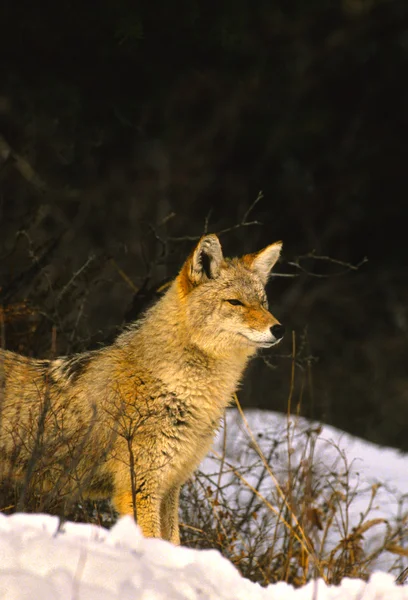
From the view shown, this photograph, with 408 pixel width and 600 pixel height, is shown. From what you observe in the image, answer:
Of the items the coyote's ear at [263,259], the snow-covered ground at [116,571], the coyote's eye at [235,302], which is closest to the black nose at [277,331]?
the coyote's eye at [235,302]

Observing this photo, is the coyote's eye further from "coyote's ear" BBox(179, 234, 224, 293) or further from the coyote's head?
"coyote's ear" BBox(179, 234, 224, 293)

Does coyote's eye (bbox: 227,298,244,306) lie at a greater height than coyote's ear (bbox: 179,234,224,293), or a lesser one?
lesser

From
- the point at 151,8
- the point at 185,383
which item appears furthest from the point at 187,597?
the point at 151,8

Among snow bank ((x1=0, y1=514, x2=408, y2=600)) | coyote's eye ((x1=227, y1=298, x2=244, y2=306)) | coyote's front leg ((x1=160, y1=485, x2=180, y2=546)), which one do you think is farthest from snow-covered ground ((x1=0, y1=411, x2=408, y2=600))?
coyote's eye ((x1=227, y1=298, x2=244, y2=306))

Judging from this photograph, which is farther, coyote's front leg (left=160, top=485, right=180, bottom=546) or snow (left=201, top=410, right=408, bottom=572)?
snow (left=201, top=410, right=408, bottom=572)

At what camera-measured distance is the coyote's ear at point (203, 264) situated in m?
5.12

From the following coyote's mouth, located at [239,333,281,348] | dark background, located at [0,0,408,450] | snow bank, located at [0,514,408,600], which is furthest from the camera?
dark background, located at [0,0,408,450]

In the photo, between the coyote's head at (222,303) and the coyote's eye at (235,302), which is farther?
the coyote's eye at (235,302)

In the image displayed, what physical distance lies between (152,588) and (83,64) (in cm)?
578

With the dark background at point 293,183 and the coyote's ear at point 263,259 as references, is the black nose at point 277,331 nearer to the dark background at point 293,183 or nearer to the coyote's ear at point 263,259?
the coyote's ear at point 263,259

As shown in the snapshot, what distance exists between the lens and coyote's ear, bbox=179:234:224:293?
5.12 metres

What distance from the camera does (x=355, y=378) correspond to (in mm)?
15016

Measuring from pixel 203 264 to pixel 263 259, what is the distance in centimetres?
51

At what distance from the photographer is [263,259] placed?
18.2ft
